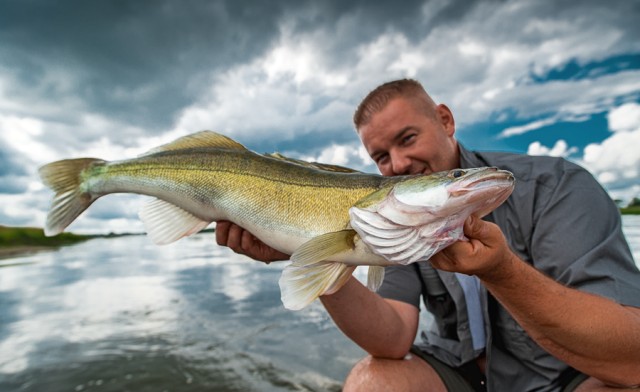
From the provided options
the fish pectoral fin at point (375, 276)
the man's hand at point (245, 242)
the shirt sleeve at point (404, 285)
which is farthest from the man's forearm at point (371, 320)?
the fish pectoral fin at point (375, 276)

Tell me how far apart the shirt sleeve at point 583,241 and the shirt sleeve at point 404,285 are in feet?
2.97

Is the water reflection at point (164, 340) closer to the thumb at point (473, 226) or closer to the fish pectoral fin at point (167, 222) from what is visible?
the fish pectoral fin at point (167, 222)

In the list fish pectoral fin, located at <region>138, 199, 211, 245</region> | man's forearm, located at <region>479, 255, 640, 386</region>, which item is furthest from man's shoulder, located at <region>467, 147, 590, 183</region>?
fish pectoral fin, located at <region>138, 199, 211, 245</region>

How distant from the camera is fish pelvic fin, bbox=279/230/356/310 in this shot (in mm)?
1768

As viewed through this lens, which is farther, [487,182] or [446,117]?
[446,117]

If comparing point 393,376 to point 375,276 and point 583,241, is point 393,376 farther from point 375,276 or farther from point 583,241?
point 583,241

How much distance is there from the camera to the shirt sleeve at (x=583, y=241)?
7.22 feet

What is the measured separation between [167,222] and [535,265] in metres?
2.28

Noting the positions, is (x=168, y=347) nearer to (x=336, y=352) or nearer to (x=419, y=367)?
(x=336, y=352)

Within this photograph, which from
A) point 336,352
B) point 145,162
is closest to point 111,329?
point 336,352

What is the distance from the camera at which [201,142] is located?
2.63 metres

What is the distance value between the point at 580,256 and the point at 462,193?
1.34 metres

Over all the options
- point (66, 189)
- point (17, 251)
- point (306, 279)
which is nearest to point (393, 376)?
point (306, 279)

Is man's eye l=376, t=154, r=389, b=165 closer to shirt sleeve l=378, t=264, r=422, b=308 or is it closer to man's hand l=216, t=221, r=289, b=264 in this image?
shirt sleeve l=378, t=264, r=422, b=308
